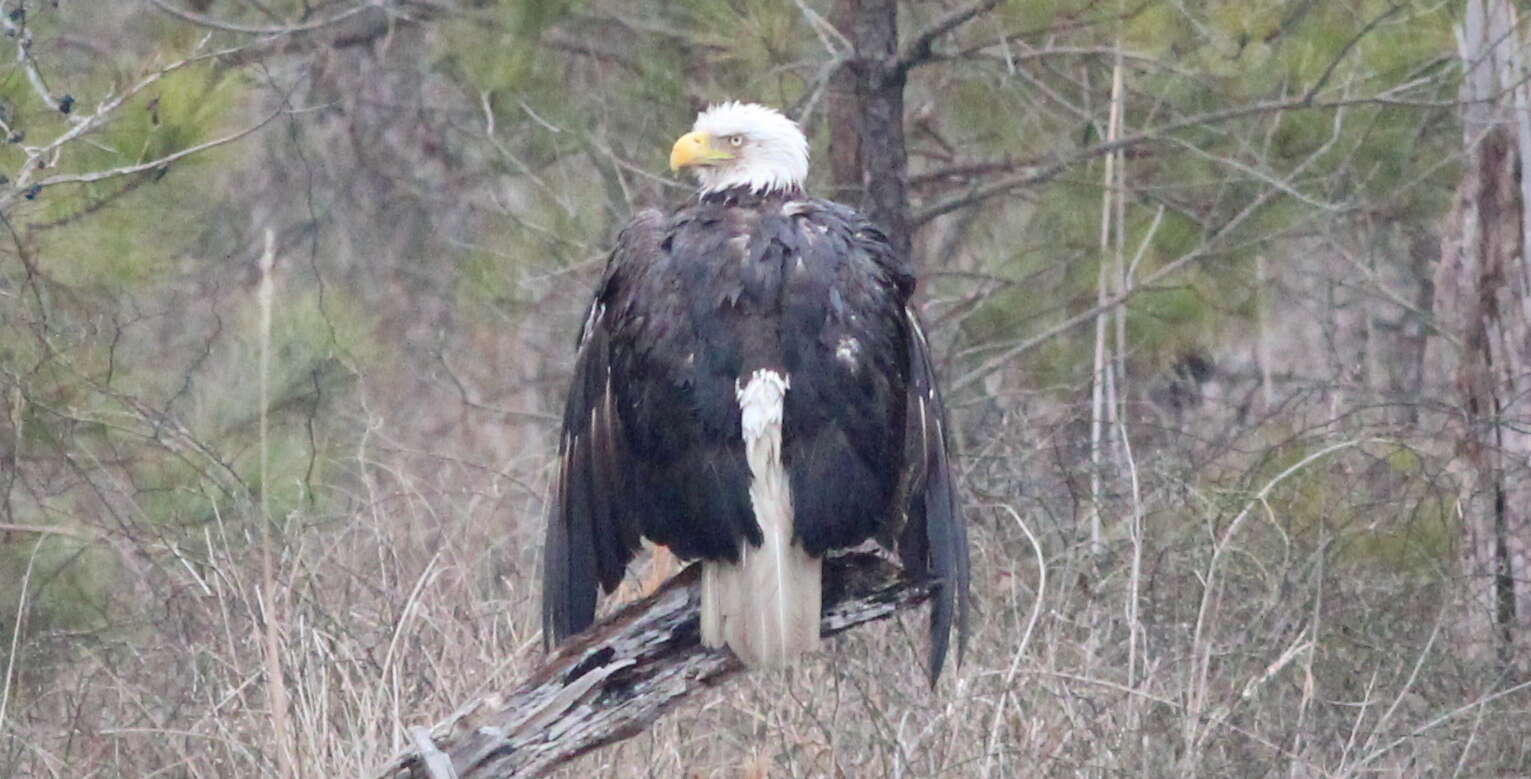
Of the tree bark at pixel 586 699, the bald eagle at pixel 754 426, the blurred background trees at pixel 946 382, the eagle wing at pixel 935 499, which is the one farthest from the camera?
the blurred background trees at pixel 946 382

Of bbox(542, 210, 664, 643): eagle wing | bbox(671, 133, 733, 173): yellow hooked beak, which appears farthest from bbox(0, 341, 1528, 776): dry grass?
bbox(671, 133, 733, 173): yellow hooked beak

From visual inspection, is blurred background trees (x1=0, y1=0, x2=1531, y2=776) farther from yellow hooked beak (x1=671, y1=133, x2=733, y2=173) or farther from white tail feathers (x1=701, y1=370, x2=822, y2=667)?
yellow hooked beak (x1=671, y1=133, x2=733, y2=173)

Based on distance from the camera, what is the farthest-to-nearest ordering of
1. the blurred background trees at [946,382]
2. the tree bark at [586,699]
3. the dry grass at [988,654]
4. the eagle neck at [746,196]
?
the blurred background trees at [946,382] < the dry grass at [988,654] < the eagle neck at [746,196] < the tree bark at [586,699]

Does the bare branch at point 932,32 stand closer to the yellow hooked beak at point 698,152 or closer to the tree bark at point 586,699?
the yellow hooked beak at point 698,152

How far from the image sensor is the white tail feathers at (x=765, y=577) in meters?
3.57

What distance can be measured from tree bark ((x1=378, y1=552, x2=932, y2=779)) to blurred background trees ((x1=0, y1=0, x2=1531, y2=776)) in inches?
15.0

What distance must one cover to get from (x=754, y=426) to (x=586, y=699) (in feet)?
1.84

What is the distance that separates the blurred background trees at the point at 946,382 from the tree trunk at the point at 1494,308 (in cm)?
2

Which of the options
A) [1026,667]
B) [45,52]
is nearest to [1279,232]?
[1026,667]

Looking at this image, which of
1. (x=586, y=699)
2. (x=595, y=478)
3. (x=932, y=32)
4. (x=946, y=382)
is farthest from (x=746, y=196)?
(x=946, y=382)

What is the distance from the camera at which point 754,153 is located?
14.0ft

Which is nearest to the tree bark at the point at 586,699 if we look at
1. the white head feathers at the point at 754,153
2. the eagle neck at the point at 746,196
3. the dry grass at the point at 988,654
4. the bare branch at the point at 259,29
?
the dry grass at the point at 988,654

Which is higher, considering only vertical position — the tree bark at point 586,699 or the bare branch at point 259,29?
the bare branch at point 259,29

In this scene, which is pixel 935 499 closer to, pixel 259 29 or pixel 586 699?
pixel 586 699
